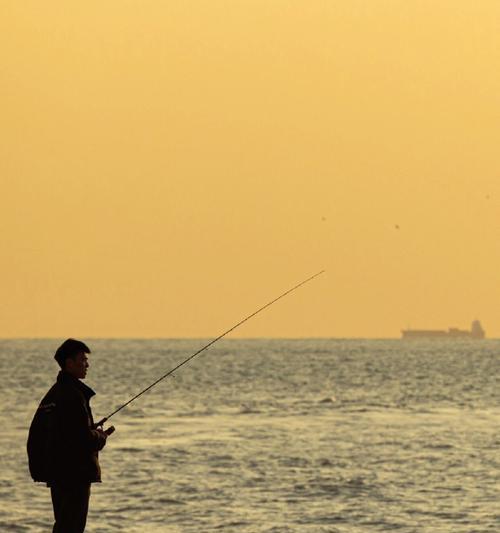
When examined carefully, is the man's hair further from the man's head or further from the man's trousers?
the man's trousers

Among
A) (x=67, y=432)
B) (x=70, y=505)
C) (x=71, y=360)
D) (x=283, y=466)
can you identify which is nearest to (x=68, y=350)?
(x=71, y=360)

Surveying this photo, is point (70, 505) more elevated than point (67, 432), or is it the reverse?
point (67, 432)

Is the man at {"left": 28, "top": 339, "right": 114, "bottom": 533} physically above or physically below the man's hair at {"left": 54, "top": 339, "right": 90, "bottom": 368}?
below

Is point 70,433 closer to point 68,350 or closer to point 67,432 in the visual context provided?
point 67,432

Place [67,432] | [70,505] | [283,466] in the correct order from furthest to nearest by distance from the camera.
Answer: [283,466] < [70,505] < [67,432]

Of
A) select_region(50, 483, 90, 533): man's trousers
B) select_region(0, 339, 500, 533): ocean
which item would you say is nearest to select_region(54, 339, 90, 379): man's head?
select_region(50, 483, 90, 533): man's trousers

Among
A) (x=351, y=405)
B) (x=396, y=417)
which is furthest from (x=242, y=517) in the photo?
(x=351, y=405)

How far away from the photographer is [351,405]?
2421 inches

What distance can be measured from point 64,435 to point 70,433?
40 mm

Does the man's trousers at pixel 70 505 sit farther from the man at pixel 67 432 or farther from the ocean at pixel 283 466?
the ocean at pixel 283 466

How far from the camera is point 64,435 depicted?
401 inches

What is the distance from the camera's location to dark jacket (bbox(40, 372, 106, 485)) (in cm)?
1018

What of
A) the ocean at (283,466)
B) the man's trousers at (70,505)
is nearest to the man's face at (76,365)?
the man's trousers at (70,505)

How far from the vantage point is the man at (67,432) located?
10.2 m
